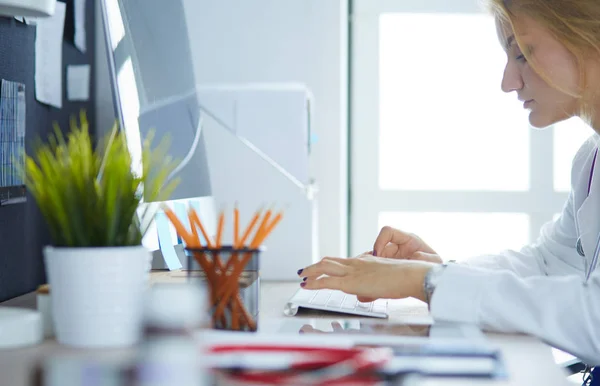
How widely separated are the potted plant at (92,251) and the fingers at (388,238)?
696mm

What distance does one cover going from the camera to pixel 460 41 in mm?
2869

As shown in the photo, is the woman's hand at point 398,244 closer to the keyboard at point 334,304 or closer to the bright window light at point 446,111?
the keyboard at point 334,304

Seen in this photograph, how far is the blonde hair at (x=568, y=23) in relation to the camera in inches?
50.3

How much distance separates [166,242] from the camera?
4.62 ft

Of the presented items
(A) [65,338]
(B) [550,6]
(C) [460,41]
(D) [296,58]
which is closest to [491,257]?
(B) [550,6]

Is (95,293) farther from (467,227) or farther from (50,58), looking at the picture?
(467,227)

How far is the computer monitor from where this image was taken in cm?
127

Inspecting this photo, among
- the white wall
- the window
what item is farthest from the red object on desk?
the window

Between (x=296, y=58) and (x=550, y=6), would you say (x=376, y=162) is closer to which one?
(x=296, y=58)

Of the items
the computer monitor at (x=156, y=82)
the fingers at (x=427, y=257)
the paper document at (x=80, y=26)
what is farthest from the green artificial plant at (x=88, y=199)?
the paper document at (x=80, y=26)

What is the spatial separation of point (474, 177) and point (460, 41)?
19.7 inches

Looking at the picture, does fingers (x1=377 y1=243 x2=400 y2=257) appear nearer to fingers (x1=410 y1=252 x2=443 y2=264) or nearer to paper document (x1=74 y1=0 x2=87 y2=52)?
fingers (x1=410 y1=252 x2=443 y2=264)

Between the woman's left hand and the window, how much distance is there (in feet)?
5.70

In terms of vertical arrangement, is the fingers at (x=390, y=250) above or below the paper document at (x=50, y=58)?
below
